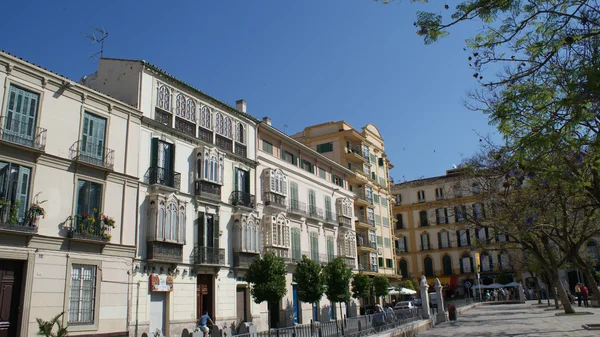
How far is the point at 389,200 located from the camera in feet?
192

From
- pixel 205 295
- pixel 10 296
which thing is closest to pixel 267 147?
pixel 205 295

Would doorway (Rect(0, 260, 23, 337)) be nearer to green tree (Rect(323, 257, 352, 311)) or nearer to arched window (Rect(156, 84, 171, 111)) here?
arched window (Rect(156, 84, 171, 111))

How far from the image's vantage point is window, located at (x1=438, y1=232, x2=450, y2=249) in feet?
246

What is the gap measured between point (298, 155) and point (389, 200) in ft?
73.9

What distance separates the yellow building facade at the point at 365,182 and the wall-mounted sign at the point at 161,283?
25.7 m

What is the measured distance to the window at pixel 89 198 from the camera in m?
20.9

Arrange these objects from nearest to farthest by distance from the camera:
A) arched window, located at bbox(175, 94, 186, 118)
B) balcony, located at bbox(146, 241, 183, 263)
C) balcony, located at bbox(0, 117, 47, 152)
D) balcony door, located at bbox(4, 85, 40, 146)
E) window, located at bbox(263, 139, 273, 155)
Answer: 1. balcony, located at bbox(0, 117, 47, 152)
2. balcony door, located at bbox(4, 85, 40, 146)
3. balcony, located at bbox(146, 241, 183, 263)
4. arched window, located at bbox(175, 94, 186, 118)
5. window, located at bbox(263, 139, 273, 155)

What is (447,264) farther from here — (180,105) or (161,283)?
(161,283)

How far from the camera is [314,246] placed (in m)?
38.9

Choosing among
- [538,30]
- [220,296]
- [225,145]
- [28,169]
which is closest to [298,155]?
[225,145]

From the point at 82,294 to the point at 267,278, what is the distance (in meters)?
10.2

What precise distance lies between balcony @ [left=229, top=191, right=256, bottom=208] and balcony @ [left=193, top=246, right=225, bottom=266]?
3.17 m

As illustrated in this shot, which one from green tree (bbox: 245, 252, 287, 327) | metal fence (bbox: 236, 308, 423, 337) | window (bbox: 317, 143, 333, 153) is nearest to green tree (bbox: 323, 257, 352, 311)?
green tree (bbox: 245, 252, 287, 327)

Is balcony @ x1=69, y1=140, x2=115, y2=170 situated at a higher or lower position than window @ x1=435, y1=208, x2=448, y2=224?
lower
